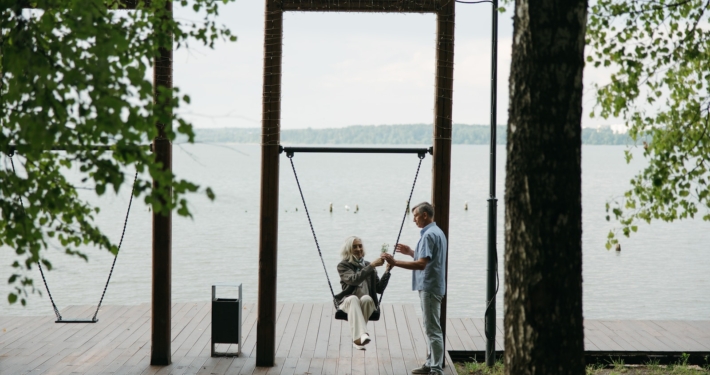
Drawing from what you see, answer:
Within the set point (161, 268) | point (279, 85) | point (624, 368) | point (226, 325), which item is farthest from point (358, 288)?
point (624, 368)

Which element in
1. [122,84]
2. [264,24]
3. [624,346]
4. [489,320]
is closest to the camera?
[122,84]

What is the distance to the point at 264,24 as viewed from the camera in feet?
20.9

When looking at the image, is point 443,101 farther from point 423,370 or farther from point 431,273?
point 423,370

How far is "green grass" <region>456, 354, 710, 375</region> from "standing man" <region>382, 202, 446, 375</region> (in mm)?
790

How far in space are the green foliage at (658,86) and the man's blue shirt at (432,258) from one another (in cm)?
122

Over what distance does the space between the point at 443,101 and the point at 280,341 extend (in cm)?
262

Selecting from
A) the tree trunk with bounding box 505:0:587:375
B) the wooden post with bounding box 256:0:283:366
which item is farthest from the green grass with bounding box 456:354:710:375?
the tree trunk with bounding box 505:0:587:375

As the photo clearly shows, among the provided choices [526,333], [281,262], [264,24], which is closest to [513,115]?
[526,333]

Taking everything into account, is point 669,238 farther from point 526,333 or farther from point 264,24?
point 526,333

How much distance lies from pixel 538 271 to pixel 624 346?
14.6 feet

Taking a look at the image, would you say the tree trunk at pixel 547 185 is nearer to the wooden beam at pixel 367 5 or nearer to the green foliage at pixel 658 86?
the green foliage at pixel 658 86

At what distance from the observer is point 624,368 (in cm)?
716

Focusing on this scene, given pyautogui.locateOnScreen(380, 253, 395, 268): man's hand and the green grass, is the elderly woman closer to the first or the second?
pyautogui.locateOnScreen(380, 253, 395, 268): man's hand

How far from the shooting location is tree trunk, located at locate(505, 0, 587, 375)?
3508 millimetres
